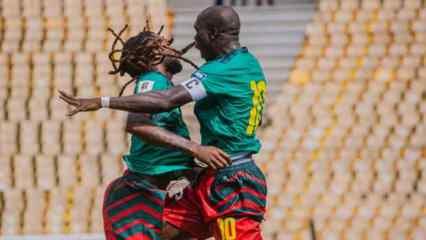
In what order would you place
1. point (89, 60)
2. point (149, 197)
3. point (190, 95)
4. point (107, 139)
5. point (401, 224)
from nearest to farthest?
point (190, 95) → point (149, 197) → point (401, 224) → point (107, 139) → point (89, 60)

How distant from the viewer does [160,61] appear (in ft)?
15.4

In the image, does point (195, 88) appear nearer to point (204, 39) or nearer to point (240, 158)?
point (204, 39)

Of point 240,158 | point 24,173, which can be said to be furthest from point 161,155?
point 24,173

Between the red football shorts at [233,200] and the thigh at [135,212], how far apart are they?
23 cm

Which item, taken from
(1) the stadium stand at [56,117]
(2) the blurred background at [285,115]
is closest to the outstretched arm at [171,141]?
(2) the blurred background at [285,115]

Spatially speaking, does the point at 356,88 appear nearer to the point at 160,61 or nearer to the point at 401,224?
the point at 401,224

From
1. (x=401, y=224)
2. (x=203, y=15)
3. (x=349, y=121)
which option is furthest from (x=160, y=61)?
(x=349, y=121)

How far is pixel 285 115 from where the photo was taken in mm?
10039

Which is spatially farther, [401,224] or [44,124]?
[44,124]

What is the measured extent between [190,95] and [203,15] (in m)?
0.37

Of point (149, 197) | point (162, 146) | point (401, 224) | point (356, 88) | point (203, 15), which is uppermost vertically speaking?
point (203, 15)

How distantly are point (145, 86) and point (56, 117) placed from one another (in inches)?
217

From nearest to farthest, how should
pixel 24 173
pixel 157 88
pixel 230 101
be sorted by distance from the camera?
1. pixel 230 101
2. pixel 157 88
3. pixel 24 173

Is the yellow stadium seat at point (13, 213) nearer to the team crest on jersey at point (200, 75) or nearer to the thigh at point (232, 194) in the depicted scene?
the thigh at point (232, 194)
